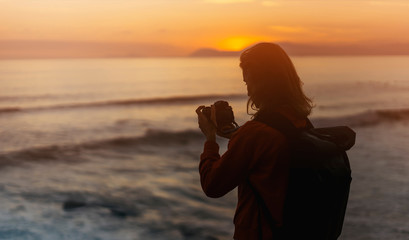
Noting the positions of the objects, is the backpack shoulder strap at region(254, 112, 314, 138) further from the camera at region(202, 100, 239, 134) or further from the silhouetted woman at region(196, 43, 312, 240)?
the camera at region(202, 100, 239, 134)

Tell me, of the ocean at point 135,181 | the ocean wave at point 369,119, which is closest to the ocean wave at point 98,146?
the ocean at point 135,181

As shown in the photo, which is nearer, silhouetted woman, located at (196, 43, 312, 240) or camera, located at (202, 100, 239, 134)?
silhouetted woman, located at (196, 43, 312, 240)

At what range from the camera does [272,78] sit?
6.39 ft

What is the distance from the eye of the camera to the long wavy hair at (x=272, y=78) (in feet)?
6.36

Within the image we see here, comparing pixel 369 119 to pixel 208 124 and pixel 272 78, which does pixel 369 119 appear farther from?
pixel 272 78

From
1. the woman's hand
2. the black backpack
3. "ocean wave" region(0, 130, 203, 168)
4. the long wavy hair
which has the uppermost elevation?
the long wavy hair

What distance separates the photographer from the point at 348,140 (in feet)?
6.69

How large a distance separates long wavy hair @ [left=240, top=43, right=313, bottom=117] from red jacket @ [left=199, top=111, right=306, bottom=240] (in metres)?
0.07

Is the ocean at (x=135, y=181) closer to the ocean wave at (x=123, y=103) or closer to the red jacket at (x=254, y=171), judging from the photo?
the red jacket at (x=254, y=171)

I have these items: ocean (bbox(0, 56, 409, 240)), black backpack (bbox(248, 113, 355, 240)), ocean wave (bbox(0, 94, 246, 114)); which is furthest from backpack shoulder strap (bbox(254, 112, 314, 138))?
ocean wave (bbox(0, 94, 246, 114))

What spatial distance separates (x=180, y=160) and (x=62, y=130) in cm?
705

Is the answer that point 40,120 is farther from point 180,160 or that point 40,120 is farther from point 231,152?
point 231,152

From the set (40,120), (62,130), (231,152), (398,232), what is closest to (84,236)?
(398,232)

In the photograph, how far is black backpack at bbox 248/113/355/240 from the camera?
1.89m
